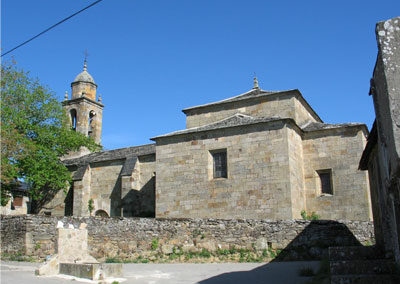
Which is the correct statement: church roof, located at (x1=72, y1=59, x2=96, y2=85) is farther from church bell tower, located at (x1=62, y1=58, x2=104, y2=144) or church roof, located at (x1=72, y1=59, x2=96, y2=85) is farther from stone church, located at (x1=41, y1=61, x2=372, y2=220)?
stone church, located at (x1=41, y1=61, x2=372, y2=220)

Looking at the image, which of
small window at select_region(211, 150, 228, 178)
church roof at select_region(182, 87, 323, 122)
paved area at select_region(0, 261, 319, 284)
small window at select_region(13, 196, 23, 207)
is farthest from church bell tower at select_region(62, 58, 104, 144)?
paved area at select_region(0, 261, 319, 284)

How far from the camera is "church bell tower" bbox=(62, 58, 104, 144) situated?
34875mm

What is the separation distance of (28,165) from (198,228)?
652 inches

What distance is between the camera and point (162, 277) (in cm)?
960

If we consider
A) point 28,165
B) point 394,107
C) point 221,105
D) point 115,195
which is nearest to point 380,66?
point 394,107

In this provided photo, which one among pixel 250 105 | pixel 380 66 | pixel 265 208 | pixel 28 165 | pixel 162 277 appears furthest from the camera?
pixel 28 165

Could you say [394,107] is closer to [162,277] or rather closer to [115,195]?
[162,277]

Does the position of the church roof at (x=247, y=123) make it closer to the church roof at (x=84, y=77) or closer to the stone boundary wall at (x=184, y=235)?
the stone boundary wall at (x=184, y=235)

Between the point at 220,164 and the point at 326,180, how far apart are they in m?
5.17

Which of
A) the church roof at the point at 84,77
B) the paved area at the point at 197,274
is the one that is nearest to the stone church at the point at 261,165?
the paved area at the point at 197,274

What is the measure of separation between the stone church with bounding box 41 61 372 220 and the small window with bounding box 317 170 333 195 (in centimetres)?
5

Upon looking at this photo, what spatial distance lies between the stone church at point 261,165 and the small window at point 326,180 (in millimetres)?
47

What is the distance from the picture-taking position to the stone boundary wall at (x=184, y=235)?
12.1 m

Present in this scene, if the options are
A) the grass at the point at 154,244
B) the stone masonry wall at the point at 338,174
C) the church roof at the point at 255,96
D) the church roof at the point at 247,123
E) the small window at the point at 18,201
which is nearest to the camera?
the grass at the point at 154,244
